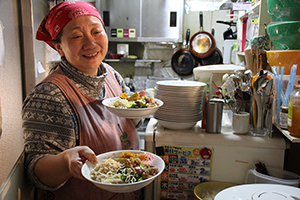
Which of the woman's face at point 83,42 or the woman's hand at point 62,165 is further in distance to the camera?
the woman's face at point 83,42

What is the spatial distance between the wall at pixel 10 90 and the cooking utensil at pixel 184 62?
121 inches

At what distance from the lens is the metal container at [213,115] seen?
1.34m

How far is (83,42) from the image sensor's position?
1.24 meters

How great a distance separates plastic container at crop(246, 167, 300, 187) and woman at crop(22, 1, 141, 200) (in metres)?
0.66

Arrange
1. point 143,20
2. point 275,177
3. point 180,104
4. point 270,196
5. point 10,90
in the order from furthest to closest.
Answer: point 143,20, point 180,104, point 275,177, point 10,90, point 270,196

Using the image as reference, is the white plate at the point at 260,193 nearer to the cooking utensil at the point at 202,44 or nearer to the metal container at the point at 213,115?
the metal container at the point at 213,115

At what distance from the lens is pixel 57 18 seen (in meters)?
1.23

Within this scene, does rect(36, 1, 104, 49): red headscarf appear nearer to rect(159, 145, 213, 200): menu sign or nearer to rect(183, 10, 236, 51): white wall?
rect(159, 145, 213, 200): menu sign

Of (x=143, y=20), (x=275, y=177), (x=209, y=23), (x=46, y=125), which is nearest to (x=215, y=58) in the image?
(x=209, y=23)

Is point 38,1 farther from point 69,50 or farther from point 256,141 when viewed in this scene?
point 256,141

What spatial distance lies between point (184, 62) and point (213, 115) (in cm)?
285

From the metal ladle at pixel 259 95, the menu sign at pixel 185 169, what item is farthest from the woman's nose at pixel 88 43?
the metal ladle at pixel 259 95

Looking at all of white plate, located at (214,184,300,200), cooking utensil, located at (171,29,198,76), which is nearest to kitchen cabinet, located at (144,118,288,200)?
white plate, located at (214,184,300,200)

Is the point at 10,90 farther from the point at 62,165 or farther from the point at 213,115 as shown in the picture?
the point at 213,115
